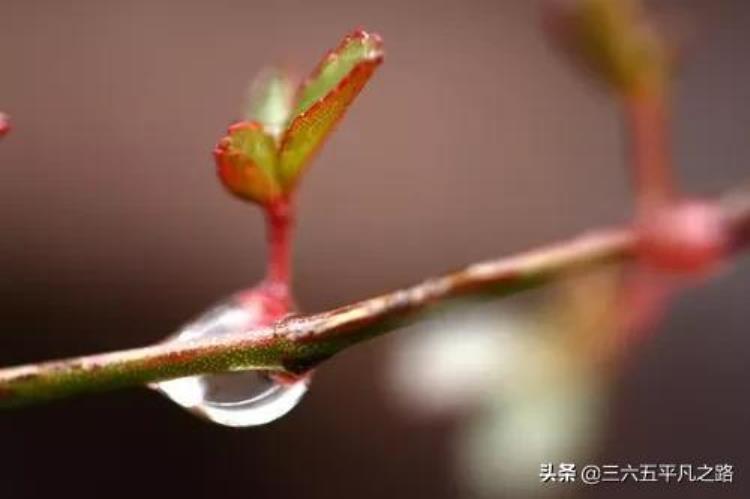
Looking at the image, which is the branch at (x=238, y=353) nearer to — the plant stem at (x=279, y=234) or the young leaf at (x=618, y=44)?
the plant stem at (x=279, y=234)

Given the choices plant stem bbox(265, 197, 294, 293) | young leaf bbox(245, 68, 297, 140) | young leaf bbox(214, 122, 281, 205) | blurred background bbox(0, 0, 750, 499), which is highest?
blurred background bbox(0, 0, 750, 499)

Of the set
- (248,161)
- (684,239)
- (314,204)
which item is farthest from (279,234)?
(314,204)

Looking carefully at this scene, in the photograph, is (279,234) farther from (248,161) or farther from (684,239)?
(684,239)

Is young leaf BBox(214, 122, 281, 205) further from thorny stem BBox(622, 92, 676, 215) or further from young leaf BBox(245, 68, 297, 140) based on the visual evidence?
thorny stem BBox(622, 92, 676, 215)

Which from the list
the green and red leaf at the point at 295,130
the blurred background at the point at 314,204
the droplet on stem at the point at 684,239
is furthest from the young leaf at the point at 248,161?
the blurred background at the point at 314,204

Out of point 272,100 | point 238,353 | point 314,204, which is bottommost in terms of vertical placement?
point 238,353

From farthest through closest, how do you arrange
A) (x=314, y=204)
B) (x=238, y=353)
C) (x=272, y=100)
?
(x=314, y=204) < (x=272, y=100) < (x=238, y=353)

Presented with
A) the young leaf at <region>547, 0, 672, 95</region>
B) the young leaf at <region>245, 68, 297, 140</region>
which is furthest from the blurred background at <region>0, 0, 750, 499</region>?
the young leaf at <region>245, 68, 297, 140</region>

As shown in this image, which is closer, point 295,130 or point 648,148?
point 295,130
